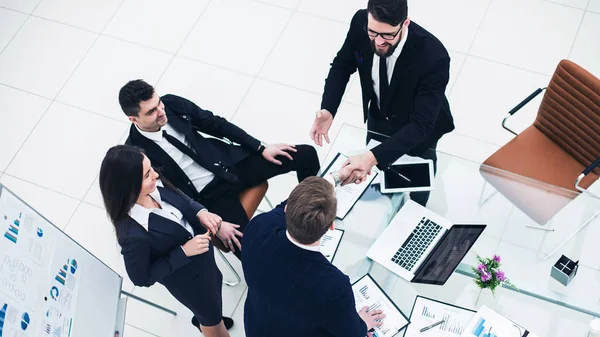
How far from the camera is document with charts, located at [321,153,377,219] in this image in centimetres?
301

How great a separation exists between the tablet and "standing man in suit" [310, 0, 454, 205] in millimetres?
40

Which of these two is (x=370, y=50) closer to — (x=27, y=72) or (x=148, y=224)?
(x=148, y=224)

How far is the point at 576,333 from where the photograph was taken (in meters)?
2.79

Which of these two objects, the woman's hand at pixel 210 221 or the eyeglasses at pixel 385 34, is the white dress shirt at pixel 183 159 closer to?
the woman's hand at pixel 210 221

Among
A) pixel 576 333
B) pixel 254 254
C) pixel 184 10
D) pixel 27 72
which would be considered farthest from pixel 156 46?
pixel 576 333

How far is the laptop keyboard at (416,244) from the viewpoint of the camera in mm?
2791

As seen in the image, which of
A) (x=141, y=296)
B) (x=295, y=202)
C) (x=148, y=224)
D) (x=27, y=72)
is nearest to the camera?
(x=295, y=202)

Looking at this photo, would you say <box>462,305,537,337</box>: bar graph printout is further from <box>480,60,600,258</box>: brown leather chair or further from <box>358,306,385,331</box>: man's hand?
<box>480,60,600,258</box>: brown leather chair

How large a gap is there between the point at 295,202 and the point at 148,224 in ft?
2.72

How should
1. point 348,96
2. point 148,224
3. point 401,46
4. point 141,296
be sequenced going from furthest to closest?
1. point 348,96
2. point 141,296
3. point 401,46
4. point 148,224

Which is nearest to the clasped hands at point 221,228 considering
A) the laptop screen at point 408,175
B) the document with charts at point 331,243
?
the document with charts at point 331,243

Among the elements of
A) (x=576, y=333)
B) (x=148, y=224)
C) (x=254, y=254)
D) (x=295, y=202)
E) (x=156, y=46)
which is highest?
(x=295, y=202)

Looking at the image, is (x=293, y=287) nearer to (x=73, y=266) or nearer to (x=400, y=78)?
(x=73, y=266)

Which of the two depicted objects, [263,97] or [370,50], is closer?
[370,50]
